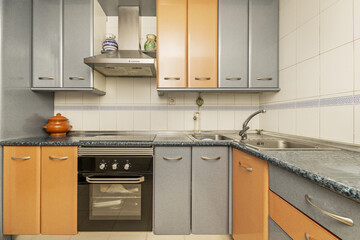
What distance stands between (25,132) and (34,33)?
93 cm

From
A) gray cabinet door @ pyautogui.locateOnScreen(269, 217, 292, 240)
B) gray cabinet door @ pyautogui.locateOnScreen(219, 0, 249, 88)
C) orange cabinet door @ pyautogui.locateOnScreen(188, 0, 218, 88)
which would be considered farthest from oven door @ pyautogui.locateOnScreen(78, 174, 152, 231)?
gray cabinet door @ pyautogui.locateOnScreen(219, 0, 249, 88)

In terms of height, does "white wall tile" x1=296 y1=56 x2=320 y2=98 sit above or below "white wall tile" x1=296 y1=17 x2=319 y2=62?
below

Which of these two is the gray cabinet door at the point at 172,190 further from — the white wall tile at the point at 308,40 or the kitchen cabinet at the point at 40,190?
the white wall tile at the point at 308,40

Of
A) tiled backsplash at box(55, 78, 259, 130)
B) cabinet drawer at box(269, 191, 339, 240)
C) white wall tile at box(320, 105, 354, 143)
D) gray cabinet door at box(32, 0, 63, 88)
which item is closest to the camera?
cabinet drawer at box(269, 191, 339, 240)

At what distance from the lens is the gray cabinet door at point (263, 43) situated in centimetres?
176

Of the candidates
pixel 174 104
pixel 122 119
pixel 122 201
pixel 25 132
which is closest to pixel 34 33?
pixel 25 132

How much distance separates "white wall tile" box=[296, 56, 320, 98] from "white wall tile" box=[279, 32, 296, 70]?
13cm

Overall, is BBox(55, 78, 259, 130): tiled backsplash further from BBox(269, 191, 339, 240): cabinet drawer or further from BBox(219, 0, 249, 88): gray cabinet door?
BBox(269, 191, 339, 240): cabinet drawer

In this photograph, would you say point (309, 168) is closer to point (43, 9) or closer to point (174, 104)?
point (174, 104)

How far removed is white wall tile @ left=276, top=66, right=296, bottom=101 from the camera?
159 centimetres

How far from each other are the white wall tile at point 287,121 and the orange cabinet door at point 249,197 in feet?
1.97

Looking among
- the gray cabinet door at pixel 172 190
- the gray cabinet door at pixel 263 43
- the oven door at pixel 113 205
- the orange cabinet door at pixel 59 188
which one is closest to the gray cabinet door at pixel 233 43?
the gray cabinet door at pixel 263 43

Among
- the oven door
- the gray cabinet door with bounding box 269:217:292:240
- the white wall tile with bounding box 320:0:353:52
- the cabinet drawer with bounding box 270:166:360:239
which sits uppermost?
the white wall tile with bounding box 320:0:353:52

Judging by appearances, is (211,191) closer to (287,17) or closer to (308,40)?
(308,40)
